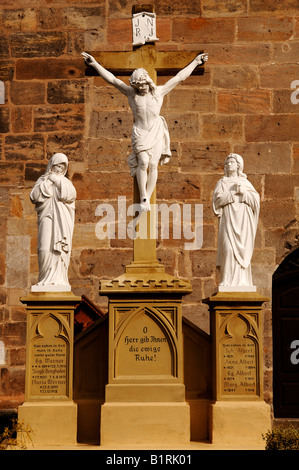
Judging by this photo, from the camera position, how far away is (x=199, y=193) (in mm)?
11578

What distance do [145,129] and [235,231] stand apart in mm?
1445

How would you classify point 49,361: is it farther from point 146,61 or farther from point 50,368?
point 146,61

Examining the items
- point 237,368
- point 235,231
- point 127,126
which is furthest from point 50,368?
point 127,126

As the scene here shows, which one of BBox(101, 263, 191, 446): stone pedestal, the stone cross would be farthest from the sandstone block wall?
BBox(101, 263, 191, 446): stone pedestal

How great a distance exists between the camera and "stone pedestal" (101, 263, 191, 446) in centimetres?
774

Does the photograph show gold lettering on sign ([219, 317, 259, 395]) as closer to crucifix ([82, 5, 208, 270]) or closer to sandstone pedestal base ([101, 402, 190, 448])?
sandstone pedestal base ([101, 402, 190, 448])

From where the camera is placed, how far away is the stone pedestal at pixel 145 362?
7.74m

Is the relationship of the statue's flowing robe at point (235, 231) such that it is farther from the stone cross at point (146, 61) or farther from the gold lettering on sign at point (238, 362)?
the stone cross at point (146, 61)

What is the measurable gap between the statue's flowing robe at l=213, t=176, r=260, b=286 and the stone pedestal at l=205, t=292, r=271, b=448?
0.75 feet

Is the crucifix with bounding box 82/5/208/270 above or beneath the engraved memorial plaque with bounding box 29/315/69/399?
above

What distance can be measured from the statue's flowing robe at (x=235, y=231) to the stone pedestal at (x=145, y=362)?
1.70 ft

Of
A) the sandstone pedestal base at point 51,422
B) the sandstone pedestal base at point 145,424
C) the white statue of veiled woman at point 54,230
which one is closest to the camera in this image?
the sandstone pedestal base at point 145,424

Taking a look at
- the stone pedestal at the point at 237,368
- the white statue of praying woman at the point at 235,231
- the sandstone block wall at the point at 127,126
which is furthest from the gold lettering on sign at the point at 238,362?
the sandstone block wall at the point at 127,126
